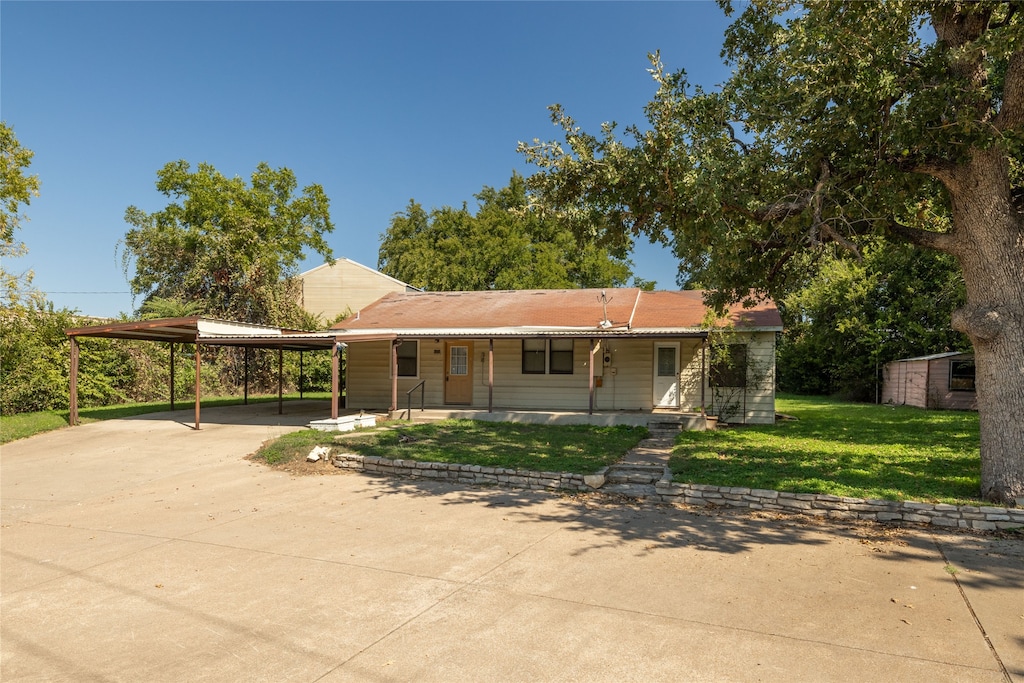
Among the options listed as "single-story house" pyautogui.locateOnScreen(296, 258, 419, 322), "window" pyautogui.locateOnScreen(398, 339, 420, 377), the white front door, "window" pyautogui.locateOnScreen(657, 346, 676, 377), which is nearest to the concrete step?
the white front door

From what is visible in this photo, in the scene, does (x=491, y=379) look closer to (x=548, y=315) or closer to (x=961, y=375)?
(x=548, y=315)

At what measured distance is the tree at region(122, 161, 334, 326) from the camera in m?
27.0

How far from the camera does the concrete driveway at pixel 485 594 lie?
3.58 metres

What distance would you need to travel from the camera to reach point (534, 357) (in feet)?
55.7

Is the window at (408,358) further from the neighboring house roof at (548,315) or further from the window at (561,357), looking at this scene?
the window at (561,357)

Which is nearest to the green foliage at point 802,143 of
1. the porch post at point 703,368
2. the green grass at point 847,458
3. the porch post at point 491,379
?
the green grass at point 847,458

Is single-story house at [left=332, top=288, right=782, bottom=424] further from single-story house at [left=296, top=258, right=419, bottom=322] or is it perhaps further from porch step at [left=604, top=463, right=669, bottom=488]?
single-story house at [left=296, top=258, right=419, bottom=322]

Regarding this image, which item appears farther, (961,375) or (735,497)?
(961,375)

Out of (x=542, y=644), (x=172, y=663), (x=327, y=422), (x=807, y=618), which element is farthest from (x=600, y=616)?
(x=327, y=422)

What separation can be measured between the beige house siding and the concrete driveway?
8.67 m

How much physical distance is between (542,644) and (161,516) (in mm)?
5671

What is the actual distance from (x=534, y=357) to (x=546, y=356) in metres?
0.36

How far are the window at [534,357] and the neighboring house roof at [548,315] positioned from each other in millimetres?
627

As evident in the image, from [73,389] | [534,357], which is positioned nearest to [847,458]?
[534,357]
